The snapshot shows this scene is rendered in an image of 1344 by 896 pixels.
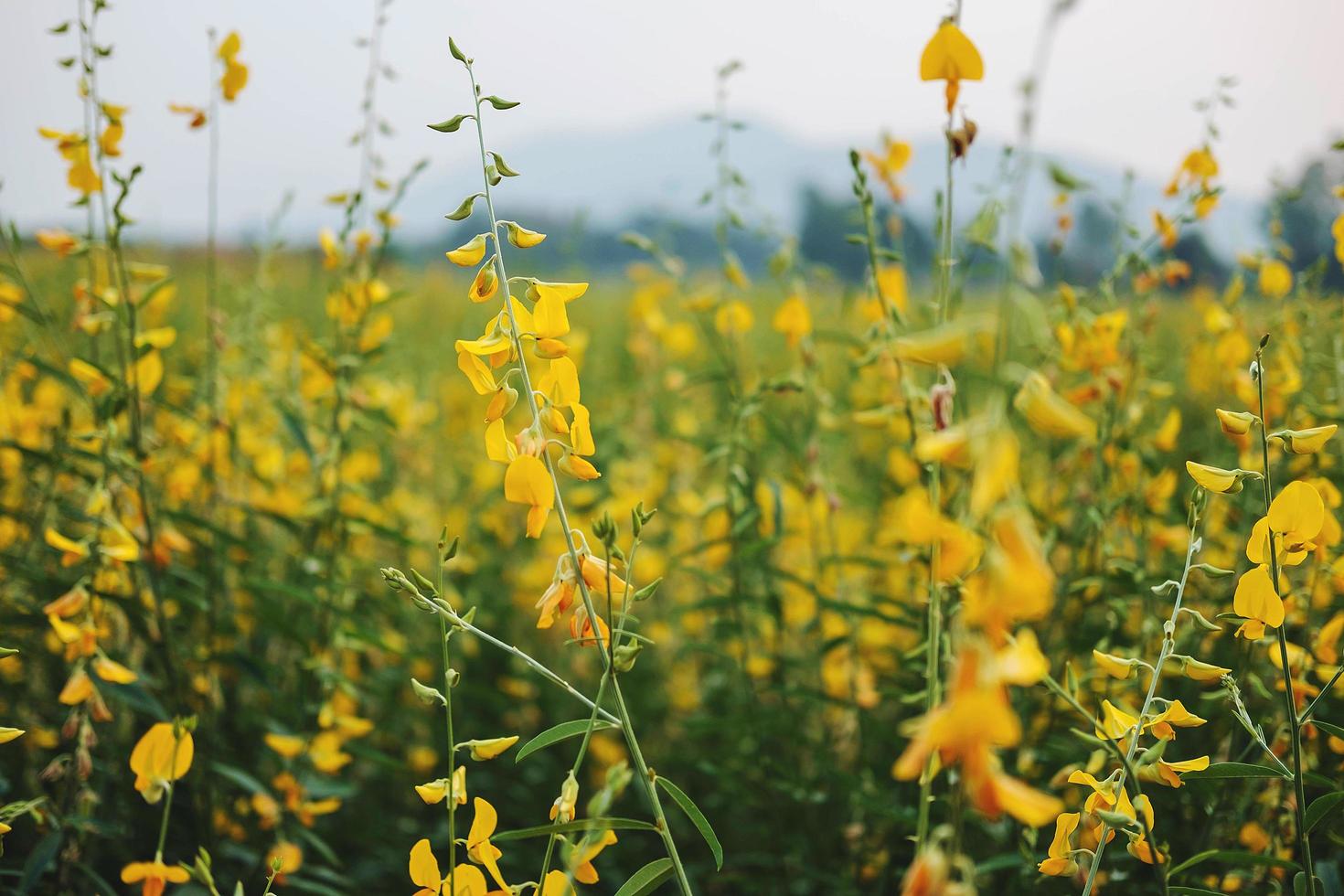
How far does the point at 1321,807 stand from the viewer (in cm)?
85

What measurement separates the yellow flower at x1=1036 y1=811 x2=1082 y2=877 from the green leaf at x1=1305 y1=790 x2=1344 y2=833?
9.6 inches

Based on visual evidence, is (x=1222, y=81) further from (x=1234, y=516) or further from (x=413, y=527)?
(x=413, y=527)

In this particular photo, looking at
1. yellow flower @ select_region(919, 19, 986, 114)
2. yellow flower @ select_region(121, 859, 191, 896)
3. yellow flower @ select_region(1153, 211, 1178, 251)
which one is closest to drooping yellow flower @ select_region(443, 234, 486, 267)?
yellow flower @ select_region(919, 19, 986, 114)

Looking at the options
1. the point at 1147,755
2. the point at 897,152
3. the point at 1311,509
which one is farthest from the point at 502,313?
the point at 897,152

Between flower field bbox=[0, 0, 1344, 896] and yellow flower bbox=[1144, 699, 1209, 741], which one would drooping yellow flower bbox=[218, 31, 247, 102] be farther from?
yellow flower bbox=[1144, 699, 1209, 741]

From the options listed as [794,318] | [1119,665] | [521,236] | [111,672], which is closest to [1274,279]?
[794,318]

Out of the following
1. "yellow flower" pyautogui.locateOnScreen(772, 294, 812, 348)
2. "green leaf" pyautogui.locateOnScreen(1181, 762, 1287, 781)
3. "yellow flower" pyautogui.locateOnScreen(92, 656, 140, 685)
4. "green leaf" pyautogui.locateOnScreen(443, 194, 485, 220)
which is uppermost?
"green leaf" pyautogui.locateOnScreen(443, 194, 485, 220)

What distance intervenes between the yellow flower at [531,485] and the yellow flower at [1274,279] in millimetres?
1670

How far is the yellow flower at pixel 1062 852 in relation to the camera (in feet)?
2.46

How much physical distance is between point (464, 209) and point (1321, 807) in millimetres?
955

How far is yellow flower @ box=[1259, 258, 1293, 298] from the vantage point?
1798mm

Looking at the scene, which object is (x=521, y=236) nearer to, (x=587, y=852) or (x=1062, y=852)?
(x=587, y=852)

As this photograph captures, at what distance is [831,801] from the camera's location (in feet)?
6.12

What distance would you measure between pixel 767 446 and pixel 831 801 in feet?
2.84
